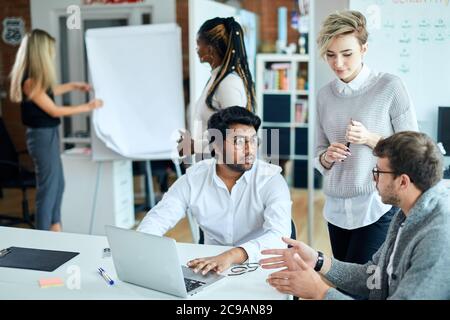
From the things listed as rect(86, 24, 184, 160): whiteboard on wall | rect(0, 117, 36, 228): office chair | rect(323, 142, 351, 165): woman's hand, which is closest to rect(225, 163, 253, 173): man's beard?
rect(323, 142, 351, 165): woman's hand

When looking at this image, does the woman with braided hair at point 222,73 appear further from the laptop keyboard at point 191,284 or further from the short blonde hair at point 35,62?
the short blonde hair at point 35,62

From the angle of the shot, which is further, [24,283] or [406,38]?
[406,38]

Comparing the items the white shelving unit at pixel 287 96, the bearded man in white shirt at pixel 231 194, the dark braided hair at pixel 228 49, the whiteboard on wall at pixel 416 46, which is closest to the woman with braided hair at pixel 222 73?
the dark braided hair at pixel 228 49

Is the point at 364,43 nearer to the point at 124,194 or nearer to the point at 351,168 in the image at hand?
the point at 351,168

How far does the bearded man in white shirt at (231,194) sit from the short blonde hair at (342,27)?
16.2 inches

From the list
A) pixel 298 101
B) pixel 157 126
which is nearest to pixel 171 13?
pixel 157 126

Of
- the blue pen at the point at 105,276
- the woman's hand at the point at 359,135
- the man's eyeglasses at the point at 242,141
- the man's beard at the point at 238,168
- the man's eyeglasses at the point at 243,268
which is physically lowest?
the man's eyeglasses at the point at 243,268

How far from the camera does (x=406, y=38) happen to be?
2.55 meters

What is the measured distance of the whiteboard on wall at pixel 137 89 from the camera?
3.86 metres

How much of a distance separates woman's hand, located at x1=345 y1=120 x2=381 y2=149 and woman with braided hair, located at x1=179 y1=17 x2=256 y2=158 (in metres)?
0.69

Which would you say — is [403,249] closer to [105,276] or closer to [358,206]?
[358,206]

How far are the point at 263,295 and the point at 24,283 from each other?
733mm

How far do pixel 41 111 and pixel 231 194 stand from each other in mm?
2045

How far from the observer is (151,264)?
63.7 inches
